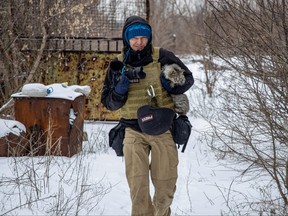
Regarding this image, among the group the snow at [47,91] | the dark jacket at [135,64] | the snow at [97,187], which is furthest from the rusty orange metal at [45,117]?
the dark jacket at [135,64]

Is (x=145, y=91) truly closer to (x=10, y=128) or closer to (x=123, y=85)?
(x=123, y=85)

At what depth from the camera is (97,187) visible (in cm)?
436

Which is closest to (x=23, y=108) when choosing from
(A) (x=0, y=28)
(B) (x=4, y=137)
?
Result: (B) (x=4, y=137)

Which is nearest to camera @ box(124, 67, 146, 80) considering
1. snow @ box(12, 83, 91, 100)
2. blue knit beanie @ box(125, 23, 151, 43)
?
blue knit beanie @ box(125, 23, 151, 43)

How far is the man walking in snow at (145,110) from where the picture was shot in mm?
3207

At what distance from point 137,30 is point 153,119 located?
74cm

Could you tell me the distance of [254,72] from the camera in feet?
12.3

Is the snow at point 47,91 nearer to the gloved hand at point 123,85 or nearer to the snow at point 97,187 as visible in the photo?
the snow at point 97,187

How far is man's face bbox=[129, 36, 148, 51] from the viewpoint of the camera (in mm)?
3211

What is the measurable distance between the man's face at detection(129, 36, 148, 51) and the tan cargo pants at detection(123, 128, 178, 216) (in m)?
0.69

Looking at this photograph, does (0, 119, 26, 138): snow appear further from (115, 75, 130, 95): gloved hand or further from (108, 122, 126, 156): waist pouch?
(115, 75, 130, 95): gloved hand

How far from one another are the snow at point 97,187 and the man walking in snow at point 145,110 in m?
0.57

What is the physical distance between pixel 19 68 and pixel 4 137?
2355mm

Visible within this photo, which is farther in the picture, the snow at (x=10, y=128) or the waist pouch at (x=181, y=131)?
the snow at (x=10, y=128)
